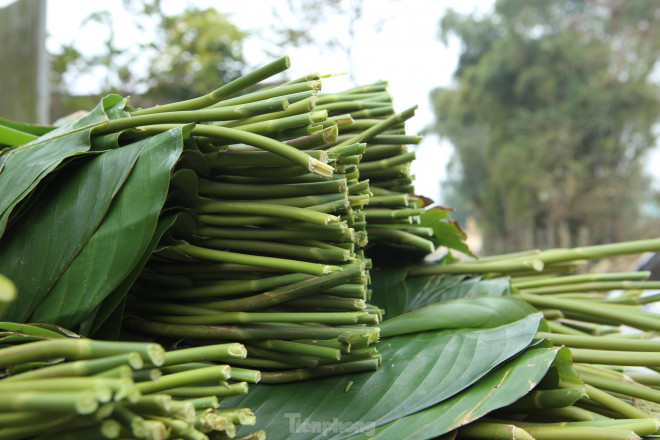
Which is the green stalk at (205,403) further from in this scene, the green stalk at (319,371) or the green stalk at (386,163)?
the green stalk at (386,163)

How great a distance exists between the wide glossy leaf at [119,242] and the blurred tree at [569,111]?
31.9ft

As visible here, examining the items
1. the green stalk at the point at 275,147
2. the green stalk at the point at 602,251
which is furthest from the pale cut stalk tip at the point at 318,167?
the green stalk at the point at 602,251

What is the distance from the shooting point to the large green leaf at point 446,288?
73cm

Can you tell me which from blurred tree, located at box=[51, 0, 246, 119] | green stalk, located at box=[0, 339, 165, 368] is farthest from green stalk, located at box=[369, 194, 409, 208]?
blurred tree, located at box=[51, 0, 246, 119]

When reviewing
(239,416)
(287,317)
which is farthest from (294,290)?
(239,416)

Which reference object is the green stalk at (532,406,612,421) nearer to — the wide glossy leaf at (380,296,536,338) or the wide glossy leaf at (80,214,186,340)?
the wide glossy leaf at (380,296,536,338)

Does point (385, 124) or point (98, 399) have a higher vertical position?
point (385, 124)

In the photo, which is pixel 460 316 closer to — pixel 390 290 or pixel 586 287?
pixel 390 290

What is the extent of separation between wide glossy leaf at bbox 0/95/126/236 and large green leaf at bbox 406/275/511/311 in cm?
44

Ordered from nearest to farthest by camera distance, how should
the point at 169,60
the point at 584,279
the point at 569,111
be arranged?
the point at 584,279 < the point at 169,60 < the point at 569,111

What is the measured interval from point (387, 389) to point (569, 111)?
32.2ft

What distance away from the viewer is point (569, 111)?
9.24m

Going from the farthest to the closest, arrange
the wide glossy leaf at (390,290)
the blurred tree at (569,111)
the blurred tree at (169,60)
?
the blurred tree at (569,111) → the blurred tree at (169,60) → the wide glossy leaf at (390,290)

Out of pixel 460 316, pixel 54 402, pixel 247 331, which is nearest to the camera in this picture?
pixel 54 402
